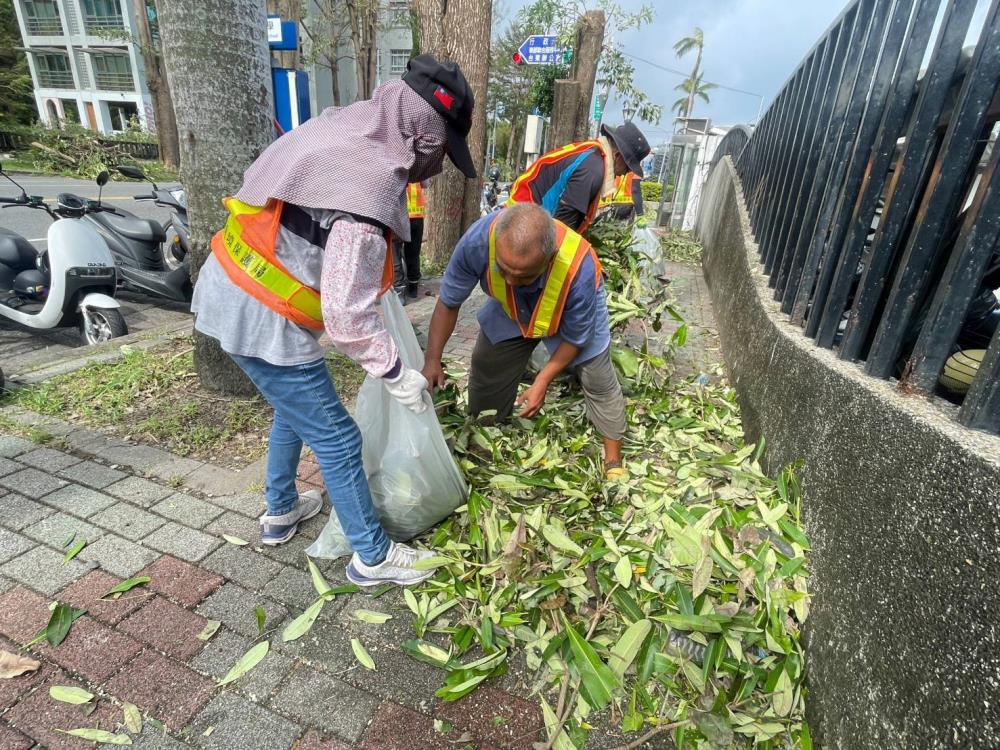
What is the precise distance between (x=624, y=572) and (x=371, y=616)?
972mm

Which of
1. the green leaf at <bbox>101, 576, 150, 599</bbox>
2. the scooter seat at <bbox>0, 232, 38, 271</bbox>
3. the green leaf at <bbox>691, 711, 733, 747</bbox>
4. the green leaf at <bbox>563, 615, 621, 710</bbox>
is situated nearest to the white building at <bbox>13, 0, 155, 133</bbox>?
the scooter seat at <bbox>0, 232, 38, 271</bbox>

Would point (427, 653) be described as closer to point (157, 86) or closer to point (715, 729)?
point (715, 729)

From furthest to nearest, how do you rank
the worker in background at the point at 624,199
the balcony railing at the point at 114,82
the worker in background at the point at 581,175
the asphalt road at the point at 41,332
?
1. the balcony railing at the point at 114,82
2. the asphalt road at the point at 41,332
3. the worker in background at the point at 624,199
4. the worker in background at the point at 581,175

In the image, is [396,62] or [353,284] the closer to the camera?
[353,284]

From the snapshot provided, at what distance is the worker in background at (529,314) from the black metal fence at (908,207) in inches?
41.2

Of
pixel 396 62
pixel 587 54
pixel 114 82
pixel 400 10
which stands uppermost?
pixel 400 10

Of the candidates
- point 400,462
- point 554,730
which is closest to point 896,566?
point 554,730

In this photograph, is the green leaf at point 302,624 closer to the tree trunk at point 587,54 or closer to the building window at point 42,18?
the tree trunk at point 587,54

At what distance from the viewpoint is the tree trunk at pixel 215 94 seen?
296cm

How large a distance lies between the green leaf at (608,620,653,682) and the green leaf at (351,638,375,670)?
82 centimetres

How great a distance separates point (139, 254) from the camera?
5719 mm

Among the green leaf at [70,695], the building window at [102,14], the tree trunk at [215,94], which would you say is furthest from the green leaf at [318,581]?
the building window at [102,14]

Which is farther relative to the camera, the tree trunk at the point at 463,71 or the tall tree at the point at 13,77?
the tall tree at the point at 13,77

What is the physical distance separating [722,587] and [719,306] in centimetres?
440
